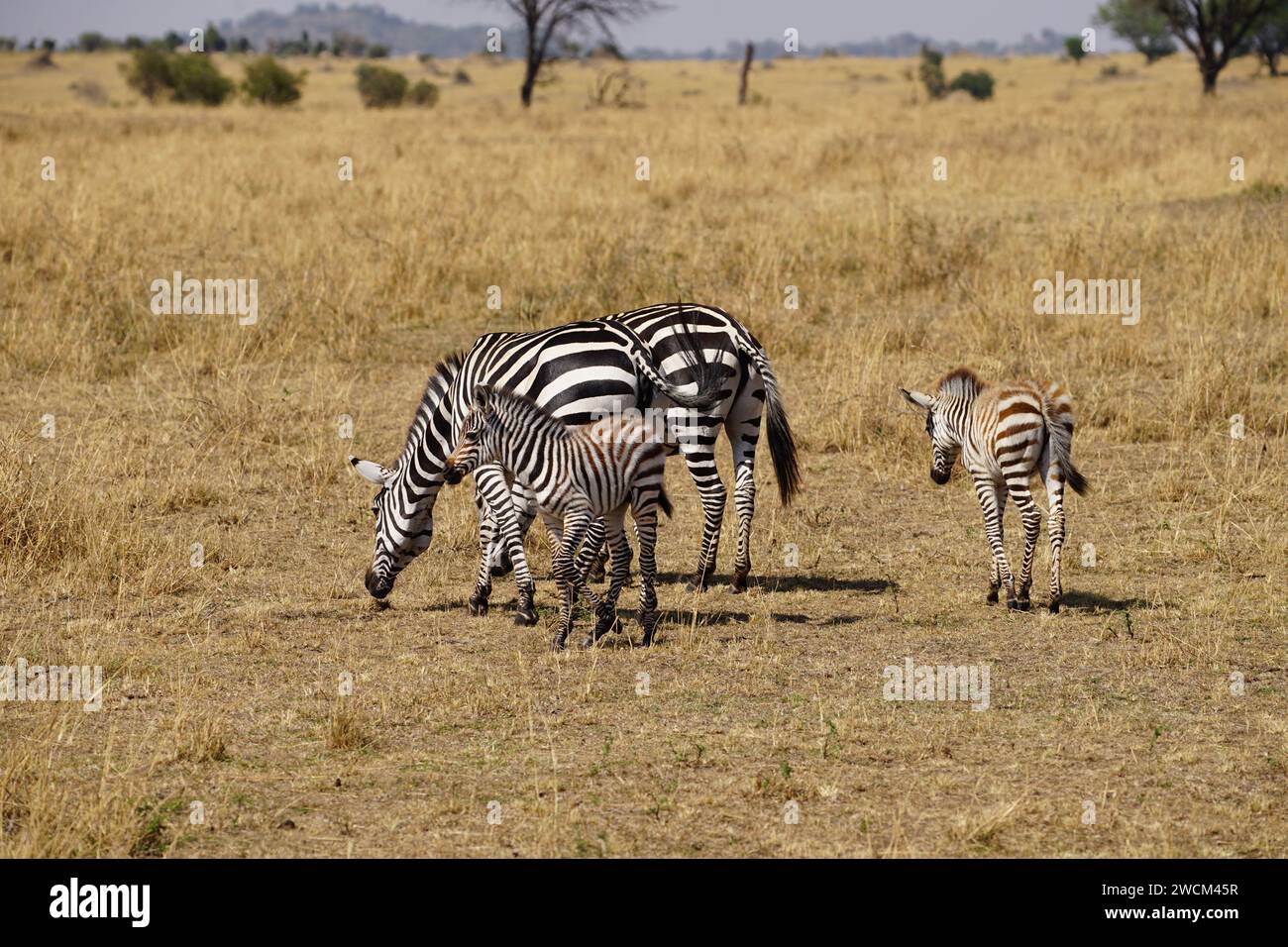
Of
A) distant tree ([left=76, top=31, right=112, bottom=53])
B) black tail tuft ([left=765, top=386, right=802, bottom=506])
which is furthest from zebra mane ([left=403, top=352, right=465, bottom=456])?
distant tree ([left=76, top=31, right=112, bottom=53])

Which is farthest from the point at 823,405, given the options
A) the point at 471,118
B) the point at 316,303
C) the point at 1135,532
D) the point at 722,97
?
the point at 722,97

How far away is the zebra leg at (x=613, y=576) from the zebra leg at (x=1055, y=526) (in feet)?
7.99

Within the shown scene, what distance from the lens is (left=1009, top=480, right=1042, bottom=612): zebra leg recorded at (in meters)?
8.38

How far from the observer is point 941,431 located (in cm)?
898

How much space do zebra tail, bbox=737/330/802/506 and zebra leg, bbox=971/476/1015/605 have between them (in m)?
1.37

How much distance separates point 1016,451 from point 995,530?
0.54 meters

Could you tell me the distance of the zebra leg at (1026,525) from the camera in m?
8.38

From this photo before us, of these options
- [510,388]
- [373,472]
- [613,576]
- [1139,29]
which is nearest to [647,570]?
[613,576]

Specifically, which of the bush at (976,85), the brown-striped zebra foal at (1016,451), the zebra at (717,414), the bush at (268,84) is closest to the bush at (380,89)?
the bush at (268,84)

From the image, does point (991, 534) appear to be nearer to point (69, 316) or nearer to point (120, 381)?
point (120, 381)

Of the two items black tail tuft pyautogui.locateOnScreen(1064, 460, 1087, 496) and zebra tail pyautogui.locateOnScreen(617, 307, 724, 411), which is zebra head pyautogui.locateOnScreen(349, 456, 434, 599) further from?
black tail tuft pyautogui.locateOnScreen(1064, 460, 1087, 496)

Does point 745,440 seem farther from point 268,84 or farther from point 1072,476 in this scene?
point 268,84

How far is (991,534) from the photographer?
8586 millimetres
